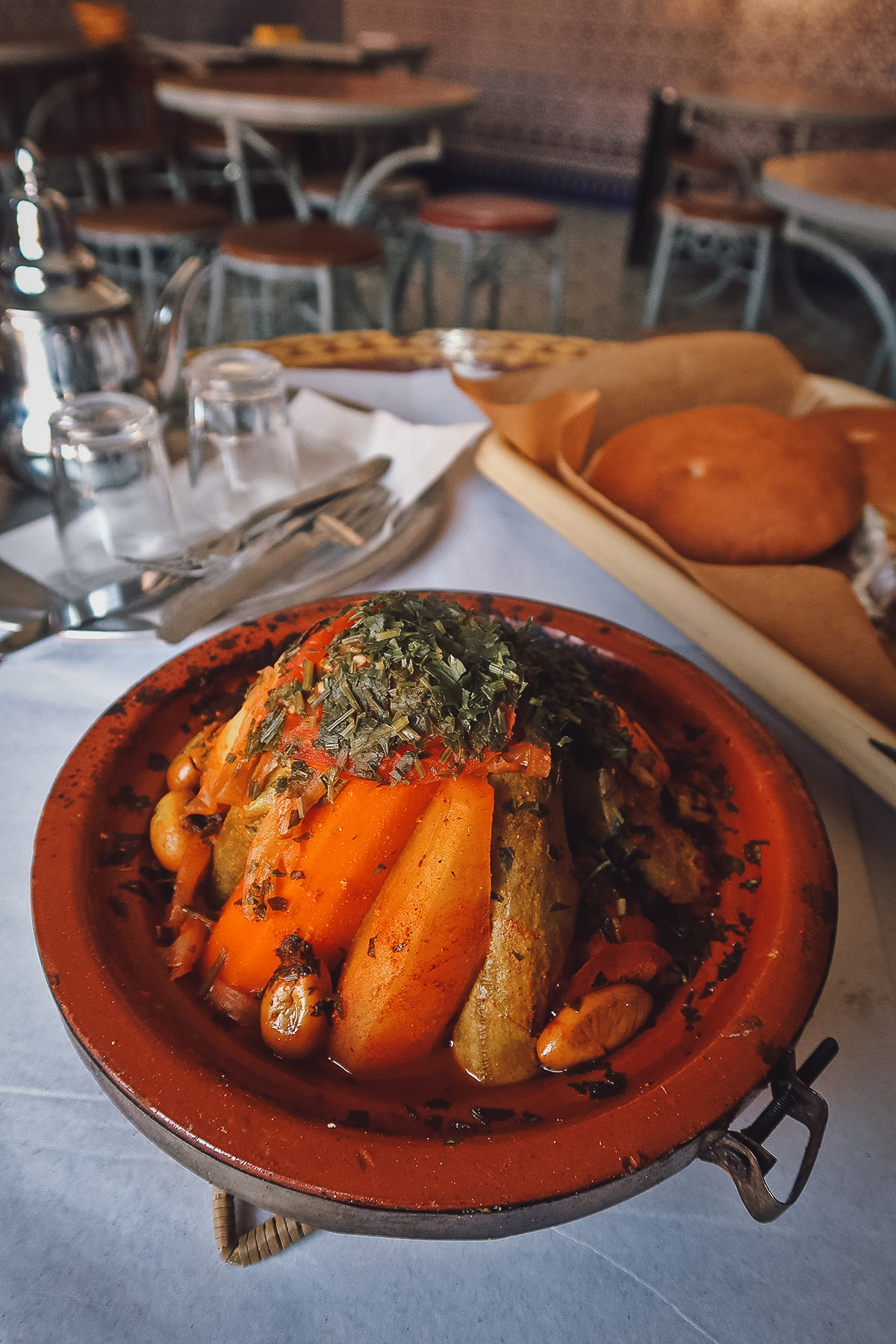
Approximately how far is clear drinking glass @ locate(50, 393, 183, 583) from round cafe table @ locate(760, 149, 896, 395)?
190cm

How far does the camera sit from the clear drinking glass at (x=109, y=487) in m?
0.82

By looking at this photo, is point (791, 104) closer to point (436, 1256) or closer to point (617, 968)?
point (617, 968)

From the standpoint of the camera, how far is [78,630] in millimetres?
736

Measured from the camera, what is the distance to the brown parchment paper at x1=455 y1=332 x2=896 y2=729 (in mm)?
724

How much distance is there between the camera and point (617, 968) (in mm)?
429

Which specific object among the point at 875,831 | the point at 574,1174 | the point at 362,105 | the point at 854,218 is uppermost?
the point at 362,105

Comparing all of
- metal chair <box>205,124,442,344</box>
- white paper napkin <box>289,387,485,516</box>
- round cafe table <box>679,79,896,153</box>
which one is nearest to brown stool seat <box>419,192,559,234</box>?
metal chair <box>205,124,442,344</box>

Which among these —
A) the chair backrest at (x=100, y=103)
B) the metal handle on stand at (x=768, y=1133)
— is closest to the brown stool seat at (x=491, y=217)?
the chair backrest at (x=100, y=103)

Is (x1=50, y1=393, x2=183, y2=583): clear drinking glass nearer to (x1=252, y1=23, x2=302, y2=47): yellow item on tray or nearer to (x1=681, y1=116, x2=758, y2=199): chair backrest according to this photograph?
(x1=681, y1=116, x2=758, y2=199): chair backrest

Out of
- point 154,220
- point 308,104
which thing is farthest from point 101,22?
point 308,104

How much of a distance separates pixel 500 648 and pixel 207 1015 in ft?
0.75

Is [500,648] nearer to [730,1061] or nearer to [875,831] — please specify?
[730,1061]

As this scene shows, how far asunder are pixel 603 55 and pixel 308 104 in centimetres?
433

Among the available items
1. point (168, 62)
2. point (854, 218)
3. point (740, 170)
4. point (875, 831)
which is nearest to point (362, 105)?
point (854, 218)
